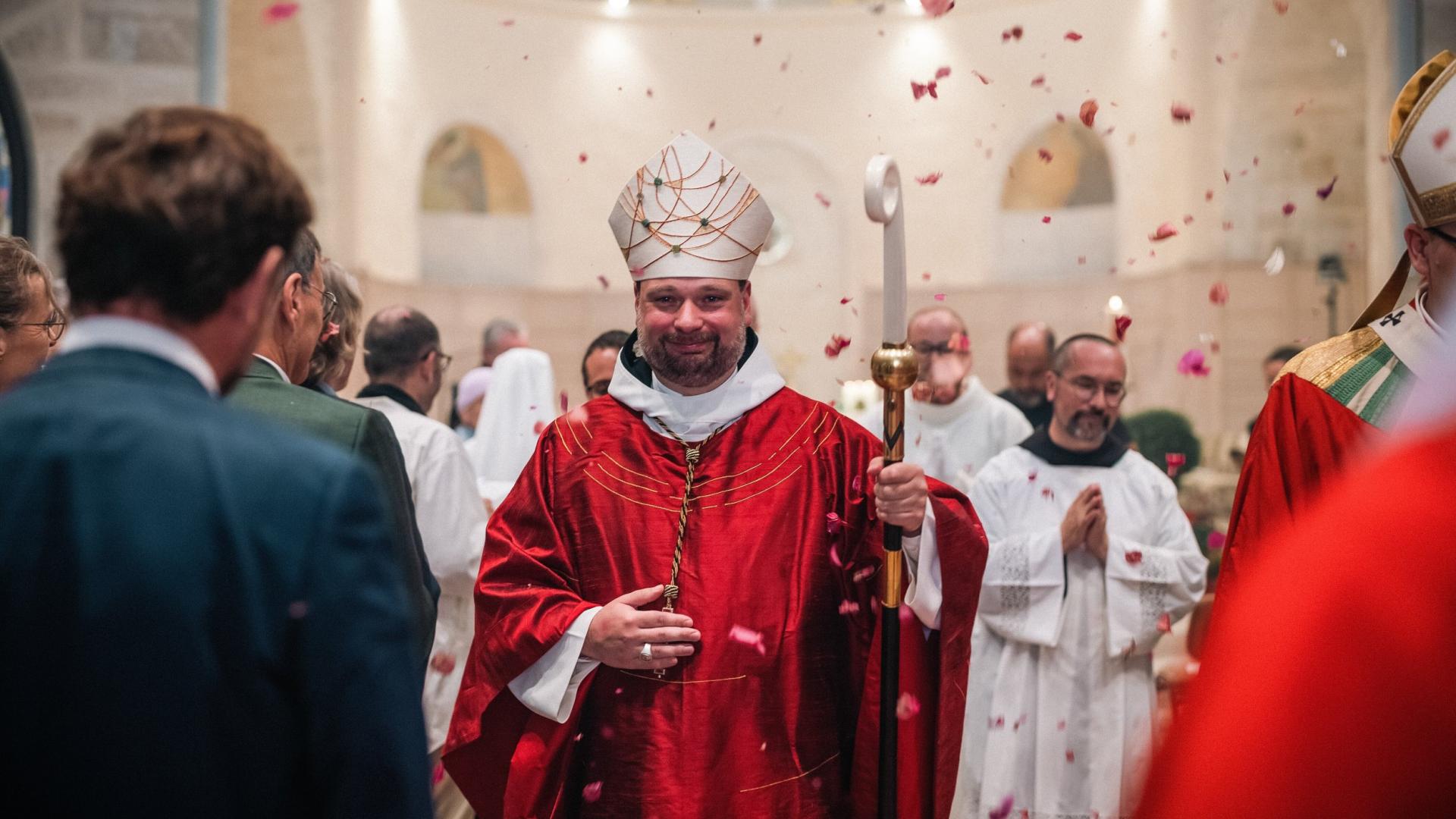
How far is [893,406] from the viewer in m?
2.54

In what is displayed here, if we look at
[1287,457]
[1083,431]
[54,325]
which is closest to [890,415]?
[1287,457]

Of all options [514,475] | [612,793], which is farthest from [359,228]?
[612,793]

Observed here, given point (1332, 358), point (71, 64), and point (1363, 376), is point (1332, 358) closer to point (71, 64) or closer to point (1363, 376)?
point (1363, 376)

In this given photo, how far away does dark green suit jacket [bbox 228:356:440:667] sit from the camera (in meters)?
2.25

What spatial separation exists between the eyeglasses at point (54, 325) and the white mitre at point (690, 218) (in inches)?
49.1

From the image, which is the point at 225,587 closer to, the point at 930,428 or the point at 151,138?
the point at 151,138

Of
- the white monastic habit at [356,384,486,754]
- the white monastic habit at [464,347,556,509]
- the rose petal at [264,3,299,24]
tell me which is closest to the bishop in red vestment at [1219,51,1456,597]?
the white monastic habit at [356,384,486,754]

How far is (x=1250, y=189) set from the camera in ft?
33.0

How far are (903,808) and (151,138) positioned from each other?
6.45ft

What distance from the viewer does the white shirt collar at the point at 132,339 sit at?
4.18 feet

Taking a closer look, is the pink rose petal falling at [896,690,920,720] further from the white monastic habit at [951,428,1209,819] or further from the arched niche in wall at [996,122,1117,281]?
the arched niche in wall at [996,122,1117,281]

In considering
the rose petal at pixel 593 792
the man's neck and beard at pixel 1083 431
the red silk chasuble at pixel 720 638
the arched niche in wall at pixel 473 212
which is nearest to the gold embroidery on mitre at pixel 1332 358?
the red silk chasuble at pixel 720 638

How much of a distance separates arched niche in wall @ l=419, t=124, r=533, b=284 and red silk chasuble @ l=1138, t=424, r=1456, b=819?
37.4 feet

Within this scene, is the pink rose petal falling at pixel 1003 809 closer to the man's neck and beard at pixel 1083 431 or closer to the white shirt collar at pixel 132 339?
the man's neck and beard at pixel 1083 431
